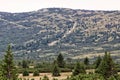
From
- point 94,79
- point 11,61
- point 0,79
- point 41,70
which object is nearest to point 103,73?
point 94,79

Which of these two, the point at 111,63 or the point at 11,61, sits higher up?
the point at 11,61

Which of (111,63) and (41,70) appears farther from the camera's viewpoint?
(41,70)

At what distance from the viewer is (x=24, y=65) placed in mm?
110062

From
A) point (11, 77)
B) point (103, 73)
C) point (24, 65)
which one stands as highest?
point (11, 77)

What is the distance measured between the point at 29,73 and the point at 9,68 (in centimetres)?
5192

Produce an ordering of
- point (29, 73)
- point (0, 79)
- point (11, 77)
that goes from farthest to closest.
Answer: point (29, 73) < point (11, 77) < point (0, 79)

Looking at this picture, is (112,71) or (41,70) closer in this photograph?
(112,71)

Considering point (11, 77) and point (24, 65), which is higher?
point (11, 77)

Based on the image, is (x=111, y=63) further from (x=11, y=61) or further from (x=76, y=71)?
(x=11, y=61)

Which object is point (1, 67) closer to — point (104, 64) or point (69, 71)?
point (104, 64)

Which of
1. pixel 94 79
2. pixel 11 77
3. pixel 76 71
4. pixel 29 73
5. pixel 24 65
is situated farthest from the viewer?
pixel 24 65

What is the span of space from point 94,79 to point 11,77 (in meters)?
15.5

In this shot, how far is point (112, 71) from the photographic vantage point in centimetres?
6594

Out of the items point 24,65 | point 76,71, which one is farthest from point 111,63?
point 24,65
